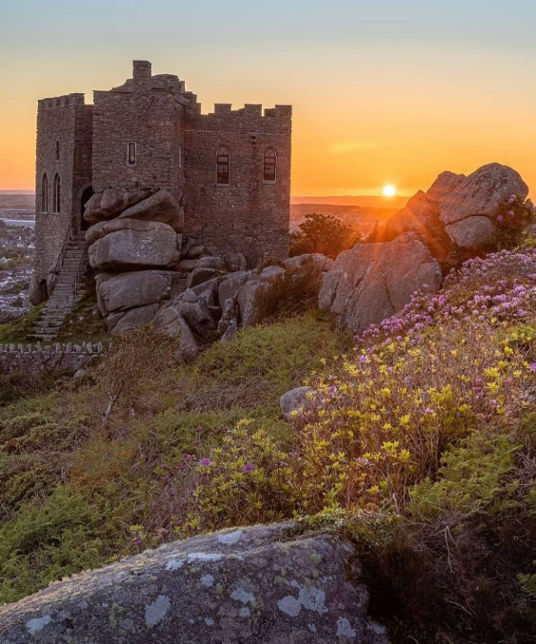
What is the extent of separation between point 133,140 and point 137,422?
19490mm

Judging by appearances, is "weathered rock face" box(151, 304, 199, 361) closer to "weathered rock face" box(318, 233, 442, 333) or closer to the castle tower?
"weathered rock face" box(318, 233, 442, 333)

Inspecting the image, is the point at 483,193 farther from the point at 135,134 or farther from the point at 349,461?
the point at 135,134

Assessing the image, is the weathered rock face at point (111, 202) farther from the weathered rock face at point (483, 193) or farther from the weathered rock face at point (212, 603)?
the weathered rock face at point (212, 603)

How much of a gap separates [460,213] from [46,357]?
1461cm

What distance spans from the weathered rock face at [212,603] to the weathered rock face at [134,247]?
2584cm

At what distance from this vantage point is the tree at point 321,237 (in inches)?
1425

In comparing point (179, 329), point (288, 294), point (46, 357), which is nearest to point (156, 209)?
point (46, 357)

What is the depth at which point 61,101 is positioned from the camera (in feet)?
106

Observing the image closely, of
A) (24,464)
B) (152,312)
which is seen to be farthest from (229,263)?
(24,464)

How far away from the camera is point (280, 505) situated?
534cm

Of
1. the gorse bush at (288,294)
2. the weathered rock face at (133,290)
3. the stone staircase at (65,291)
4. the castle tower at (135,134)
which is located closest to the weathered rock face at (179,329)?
the gorse bush at (288,294)

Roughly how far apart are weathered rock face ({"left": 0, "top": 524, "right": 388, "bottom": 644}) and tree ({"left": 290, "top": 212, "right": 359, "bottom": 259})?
31.5m

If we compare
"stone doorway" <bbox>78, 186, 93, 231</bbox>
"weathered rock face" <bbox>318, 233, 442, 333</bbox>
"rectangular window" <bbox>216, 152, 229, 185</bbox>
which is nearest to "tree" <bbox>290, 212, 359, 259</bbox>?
"rectangular window" <bbox>216, 152, 229, 185</bbox>

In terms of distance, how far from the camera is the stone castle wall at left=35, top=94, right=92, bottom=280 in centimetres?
3150
